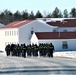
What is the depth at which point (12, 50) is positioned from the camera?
56.1 metres

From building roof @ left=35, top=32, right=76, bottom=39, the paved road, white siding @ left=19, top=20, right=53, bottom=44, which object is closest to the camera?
the paved road

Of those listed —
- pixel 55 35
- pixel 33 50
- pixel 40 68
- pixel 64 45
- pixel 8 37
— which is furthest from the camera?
pixel 8 37

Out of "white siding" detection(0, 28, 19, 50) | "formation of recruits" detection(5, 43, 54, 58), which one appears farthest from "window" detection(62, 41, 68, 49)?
"formation of recruits" detection(5, 43, 54, 58)

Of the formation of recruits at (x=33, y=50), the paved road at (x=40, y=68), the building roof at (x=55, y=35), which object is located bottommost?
the paved road at (x=40, y=68)

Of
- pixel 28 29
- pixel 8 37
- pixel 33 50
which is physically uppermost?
pixel 28 29

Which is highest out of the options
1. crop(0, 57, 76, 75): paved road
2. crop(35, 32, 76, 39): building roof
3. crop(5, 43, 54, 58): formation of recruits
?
crop(35, 32, 76, 39): building roof

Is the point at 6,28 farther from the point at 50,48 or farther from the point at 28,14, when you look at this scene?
the point at 28,14

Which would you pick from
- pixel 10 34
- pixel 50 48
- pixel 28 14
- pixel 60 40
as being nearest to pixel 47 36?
pixel 60 40

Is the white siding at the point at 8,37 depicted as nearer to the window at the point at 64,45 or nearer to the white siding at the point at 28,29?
the white siding at the point at 28,29

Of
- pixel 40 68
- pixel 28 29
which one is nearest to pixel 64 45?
pixel 28 29

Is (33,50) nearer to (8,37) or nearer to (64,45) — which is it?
(64,45)

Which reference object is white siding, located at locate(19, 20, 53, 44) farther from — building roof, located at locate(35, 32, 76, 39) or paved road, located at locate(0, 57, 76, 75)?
paved road, located at locate(0, 57, 76, 75)

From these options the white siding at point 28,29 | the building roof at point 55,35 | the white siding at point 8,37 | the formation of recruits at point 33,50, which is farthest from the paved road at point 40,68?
the white siding at point 8,37

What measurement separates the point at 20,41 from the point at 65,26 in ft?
41.7
